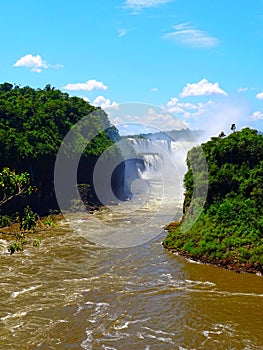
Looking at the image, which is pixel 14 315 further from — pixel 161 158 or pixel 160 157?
pixel 161 158

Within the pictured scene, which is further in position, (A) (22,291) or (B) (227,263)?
(B) (227,263)

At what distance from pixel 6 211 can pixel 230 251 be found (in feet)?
64.8

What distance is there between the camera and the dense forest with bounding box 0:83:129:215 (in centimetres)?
3591

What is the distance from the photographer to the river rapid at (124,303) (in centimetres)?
1393

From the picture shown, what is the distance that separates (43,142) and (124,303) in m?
26.5

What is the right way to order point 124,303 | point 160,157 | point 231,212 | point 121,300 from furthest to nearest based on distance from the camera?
point 160,157 → point 231,212 → point 121,300 → point 124,303

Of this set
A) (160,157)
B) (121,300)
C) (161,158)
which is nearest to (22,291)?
(121,300)

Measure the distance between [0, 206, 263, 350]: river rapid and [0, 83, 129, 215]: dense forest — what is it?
481 inches

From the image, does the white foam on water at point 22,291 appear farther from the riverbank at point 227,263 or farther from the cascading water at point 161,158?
the cascading water at point 161,158

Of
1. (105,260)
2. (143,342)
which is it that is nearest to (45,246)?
(105,260)

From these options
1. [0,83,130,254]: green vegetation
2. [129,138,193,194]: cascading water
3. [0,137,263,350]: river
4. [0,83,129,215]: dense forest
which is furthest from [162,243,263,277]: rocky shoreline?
[129,138,193,194]: cascading water

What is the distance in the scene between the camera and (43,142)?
40469 mm

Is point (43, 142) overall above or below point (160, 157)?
below

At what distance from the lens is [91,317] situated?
15.6 metres
